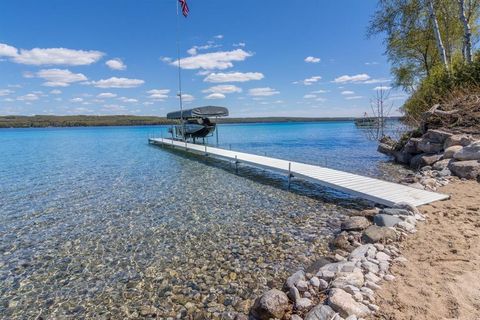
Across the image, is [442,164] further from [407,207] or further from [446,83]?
[446,83]

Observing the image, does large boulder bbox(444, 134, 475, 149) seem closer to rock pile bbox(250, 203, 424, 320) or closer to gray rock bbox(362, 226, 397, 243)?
rock pile bbox(250, 203, 424, 320)

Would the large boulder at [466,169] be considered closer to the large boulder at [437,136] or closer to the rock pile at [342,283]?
the large boulder at [437,136]

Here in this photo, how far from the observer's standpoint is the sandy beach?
2789mm

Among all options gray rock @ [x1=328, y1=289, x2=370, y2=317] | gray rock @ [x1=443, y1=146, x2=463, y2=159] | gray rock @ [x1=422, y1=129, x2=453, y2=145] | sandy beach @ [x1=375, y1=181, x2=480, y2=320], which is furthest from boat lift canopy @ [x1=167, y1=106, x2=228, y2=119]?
gray rock @ [x1=328, y1=289, x2=370, y2=317]

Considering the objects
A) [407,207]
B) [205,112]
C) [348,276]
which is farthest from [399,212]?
[205,112]

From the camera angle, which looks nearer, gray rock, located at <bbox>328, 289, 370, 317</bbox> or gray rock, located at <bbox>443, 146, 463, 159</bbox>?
gray rock, located at <bbox>328, 289, 370, 317</bbox>

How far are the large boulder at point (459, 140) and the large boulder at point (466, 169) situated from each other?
179cm

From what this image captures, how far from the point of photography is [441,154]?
10539 mm

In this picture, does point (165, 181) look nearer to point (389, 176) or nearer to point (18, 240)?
point (18, 240)

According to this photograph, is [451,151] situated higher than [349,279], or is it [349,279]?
[451,151]

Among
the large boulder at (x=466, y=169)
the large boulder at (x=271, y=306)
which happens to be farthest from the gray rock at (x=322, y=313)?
the large boulder at (x=466, y=169)

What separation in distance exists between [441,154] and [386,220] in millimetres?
7235

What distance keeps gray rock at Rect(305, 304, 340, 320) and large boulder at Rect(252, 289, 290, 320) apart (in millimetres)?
393

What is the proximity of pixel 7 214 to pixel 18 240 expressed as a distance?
2.54m
